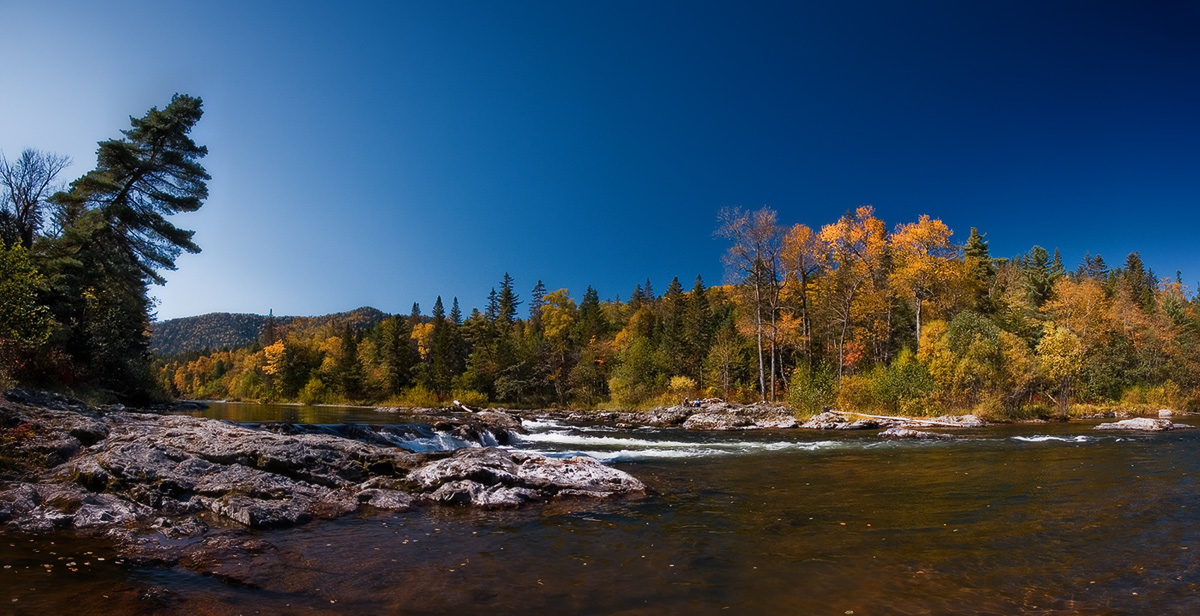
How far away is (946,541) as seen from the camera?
27.5ft

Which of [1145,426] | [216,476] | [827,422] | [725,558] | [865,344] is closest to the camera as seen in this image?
[725,558]

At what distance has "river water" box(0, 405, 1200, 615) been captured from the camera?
6.01 metres

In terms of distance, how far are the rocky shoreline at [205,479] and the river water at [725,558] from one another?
2.13 ft

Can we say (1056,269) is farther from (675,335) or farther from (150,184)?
(150,184)

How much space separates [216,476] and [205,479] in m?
0.18

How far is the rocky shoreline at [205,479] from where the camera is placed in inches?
341

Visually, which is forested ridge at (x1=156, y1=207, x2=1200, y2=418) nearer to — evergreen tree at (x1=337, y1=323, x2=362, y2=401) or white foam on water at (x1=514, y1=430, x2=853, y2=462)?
evergreen tree at (x1=337, y1=323, x2=362, y2=401)

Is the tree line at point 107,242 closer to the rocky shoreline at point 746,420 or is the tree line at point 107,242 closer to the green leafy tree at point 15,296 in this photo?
the green leafy tree at point 15,296

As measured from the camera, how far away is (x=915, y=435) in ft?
84.0

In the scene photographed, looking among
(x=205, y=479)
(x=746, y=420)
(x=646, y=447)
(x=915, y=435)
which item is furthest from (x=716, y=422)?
(x=205, y=479)

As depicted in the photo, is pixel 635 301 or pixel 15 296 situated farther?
pixel 635 301

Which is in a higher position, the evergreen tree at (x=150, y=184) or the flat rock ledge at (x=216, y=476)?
the evergreen tree at (x=150, y=184)

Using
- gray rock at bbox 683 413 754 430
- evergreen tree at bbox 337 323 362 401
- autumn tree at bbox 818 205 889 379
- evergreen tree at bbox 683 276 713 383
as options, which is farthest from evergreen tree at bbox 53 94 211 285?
evergreen tree at bbox 337 323 362 401

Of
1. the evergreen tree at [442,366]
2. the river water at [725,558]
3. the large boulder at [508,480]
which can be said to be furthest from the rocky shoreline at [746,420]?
the evergreen tree at [442,366]
